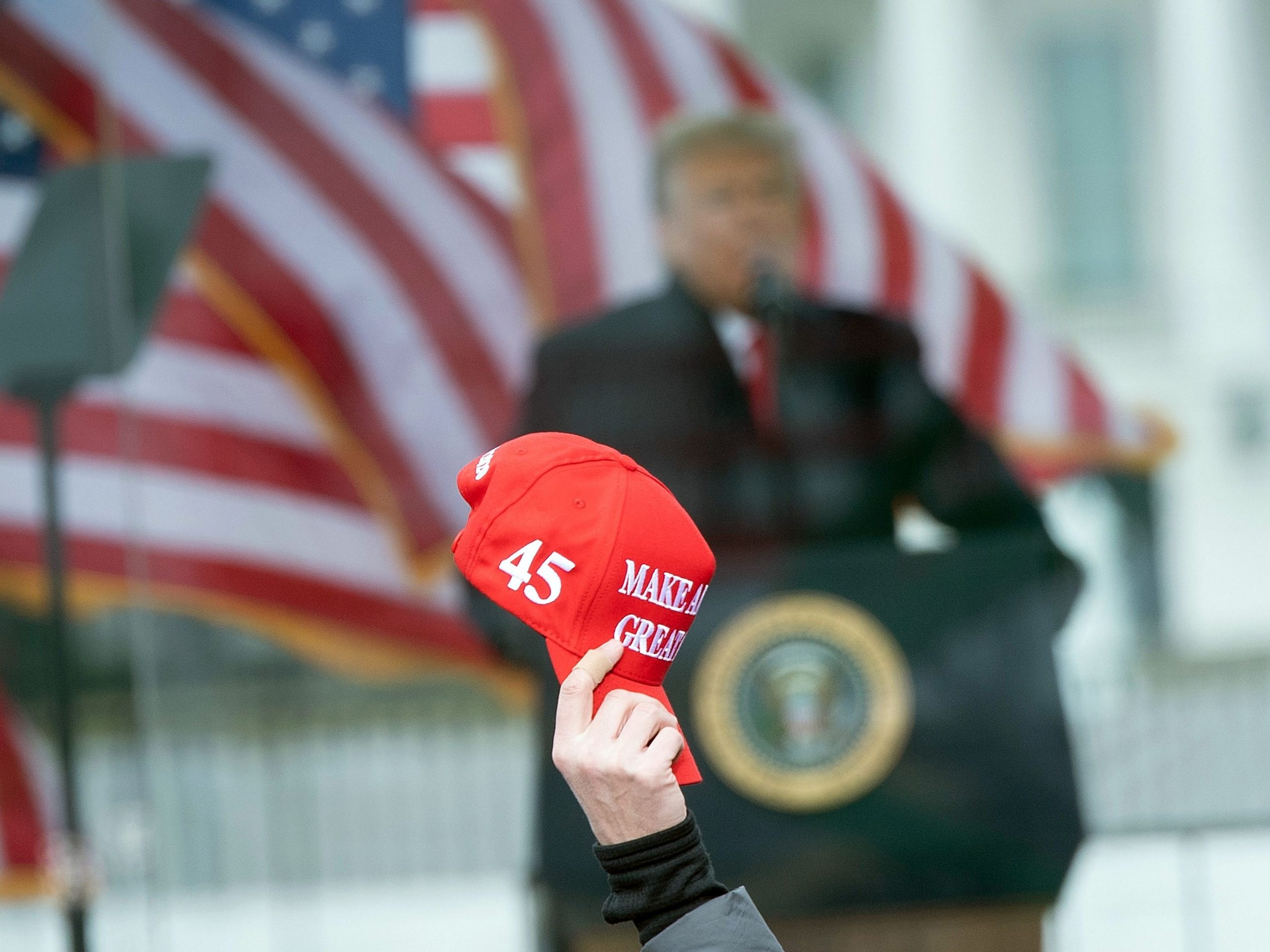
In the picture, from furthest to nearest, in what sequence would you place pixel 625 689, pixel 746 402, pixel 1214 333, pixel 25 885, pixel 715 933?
pixel 25 885
pixel 746 402
pixel 1214 333
pixel 625 689
pixel 715 933

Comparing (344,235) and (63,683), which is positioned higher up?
(344,235)

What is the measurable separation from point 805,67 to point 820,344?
0.49m

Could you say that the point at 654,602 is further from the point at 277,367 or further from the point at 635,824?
the point at 277,367

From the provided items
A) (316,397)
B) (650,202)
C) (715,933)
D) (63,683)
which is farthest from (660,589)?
(63,683)

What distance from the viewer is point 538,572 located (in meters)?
1.16

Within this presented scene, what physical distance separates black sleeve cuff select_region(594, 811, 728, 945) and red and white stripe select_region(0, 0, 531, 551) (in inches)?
79.2

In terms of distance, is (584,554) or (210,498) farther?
(210,498)

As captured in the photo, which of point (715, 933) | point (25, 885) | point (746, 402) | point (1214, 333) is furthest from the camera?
point (25, 885)

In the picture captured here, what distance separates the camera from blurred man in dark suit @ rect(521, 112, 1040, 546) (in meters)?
3.01

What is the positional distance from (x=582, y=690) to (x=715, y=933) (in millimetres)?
173

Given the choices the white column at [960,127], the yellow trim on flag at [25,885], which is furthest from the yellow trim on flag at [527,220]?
the yellow trim on flag at [25,885]

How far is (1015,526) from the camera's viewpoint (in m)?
2.97

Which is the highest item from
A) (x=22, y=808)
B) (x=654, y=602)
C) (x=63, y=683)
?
(x=654, y=602)

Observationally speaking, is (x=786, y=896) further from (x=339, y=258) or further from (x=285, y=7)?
(x=285, y=7)
